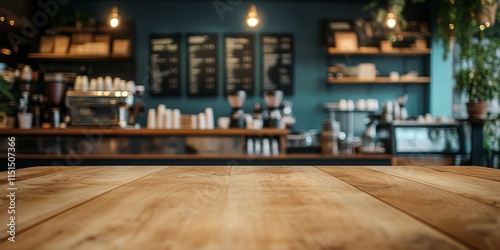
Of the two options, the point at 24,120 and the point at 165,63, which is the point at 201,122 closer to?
the point at 24,120

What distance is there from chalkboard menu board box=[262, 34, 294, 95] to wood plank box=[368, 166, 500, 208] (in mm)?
4700

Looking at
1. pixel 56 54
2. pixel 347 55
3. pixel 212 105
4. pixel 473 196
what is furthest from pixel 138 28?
pixel 473 196

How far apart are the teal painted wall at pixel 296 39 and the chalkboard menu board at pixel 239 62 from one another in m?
0.10

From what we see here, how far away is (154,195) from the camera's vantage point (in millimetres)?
800

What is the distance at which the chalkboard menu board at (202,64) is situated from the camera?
19.3ft

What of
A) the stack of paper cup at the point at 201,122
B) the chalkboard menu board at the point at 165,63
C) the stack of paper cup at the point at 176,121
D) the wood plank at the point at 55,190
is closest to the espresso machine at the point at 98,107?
the stack of paper cup at the point at 176,121

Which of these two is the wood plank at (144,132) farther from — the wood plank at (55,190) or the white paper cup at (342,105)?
the wood plank at (55,190)

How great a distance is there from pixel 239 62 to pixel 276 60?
0.53 m

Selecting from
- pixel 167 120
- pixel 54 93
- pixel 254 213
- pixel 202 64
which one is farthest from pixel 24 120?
pixel 254 213

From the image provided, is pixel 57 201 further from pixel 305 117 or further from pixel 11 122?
Result: pixel 305 117

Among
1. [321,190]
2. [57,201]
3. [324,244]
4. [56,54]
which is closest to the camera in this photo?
[324,244]

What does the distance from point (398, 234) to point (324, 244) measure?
0.35ft

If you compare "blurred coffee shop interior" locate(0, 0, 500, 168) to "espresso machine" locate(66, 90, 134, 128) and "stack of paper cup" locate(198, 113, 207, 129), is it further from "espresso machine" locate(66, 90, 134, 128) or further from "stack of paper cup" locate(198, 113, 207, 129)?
"stack of paper cup" locate(198, 113, 207, 129)

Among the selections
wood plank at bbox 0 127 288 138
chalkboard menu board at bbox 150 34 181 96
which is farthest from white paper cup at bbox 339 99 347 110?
chalkboard menu board at bbox 150 34 181 96
